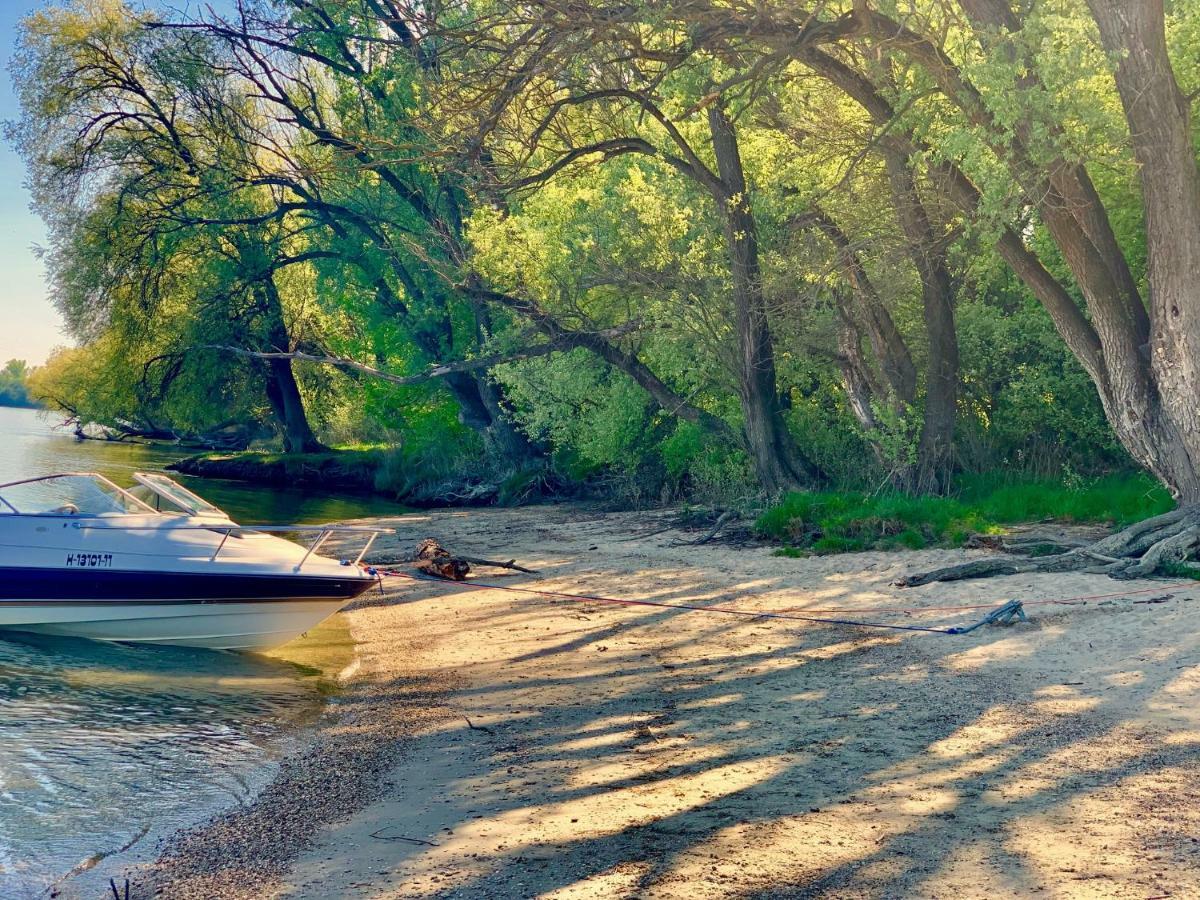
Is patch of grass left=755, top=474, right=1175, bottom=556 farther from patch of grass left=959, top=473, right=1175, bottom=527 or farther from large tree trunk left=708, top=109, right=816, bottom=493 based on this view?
large tree trunk left=708, top=109, right=816, bottom=493

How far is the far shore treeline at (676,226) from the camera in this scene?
13.2 metres

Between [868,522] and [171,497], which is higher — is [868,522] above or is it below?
below

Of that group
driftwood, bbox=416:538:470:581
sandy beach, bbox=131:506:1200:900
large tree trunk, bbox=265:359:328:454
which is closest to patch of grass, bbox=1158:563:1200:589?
sandy beach, bbox=131:506:1200:900

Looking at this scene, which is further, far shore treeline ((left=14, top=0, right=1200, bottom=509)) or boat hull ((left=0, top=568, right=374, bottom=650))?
far shore treeline ((left=14, top=0, right=1200, bottom=509))

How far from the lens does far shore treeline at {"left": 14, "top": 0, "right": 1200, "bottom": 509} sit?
43.3 ft

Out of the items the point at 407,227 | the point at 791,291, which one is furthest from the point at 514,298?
the point at 407,227

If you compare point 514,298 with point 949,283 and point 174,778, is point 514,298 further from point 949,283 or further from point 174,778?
point 174,778

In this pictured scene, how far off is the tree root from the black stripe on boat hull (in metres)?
6.73

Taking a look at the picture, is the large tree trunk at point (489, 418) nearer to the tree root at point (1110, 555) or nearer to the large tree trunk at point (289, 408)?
the large tree trunk at point (289, 408)

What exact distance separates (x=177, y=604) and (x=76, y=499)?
5.87 ft

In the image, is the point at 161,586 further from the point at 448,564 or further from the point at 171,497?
the point at 448,564

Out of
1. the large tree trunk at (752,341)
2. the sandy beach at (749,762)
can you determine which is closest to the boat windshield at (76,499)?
the sandy beach at (749,762)

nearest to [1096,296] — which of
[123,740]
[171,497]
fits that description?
[171,497]

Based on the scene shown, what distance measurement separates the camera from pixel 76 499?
1269 cm
